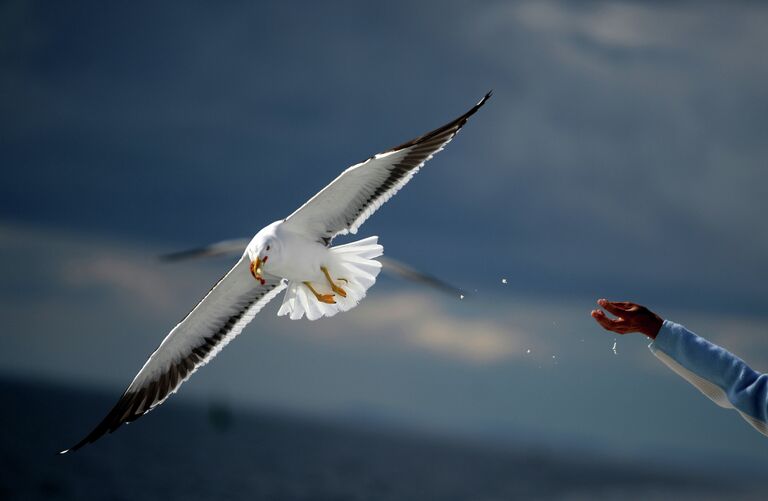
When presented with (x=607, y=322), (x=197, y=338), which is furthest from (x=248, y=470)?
(x=607, y=322)

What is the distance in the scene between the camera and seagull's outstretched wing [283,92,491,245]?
14.6 ft

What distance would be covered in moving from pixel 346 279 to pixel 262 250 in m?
0.54

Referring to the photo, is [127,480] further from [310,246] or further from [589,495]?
[310,246]

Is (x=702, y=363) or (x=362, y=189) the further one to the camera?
(x=362, y=189)

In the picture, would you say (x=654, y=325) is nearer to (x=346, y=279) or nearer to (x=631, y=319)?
(x=631, y=319)

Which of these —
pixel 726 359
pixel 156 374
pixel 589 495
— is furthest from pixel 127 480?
pixel 726 359

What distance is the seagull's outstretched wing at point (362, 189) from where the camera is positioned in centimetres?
444

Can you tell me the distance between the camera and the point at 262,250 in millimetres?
4398

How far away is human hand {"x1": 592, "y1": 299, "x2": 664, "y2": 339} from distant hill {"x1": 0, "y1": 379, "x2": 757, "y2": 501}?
2823 cm

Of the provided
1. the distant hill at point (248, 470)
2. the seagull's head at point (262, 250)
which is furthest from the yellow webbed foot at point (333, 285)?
the distant hill at point (248, 470)

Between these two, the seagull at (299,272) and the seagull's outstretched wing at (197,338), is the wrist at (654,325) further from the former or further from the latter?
the seagull's outstretched wing at (197,338)

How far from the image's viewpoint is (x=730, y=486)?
50.9m

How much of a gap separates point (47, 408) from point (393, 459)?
2560 centimetres

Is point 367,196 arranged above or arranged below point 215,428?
below
